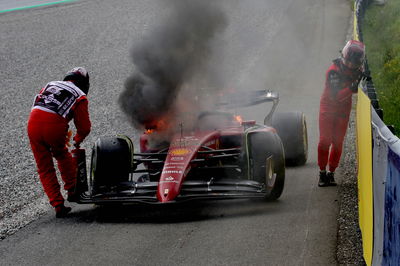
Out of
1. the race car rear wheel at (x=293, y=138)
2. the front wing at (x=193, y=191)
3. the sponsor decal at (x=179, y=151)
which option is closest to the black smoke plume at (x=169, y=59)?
→ the sponsor decal at (x=179, y=151)

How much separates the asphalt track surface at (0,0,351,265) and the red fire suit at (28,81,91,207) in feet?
1.65

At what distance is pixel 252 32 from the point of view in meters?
23.0

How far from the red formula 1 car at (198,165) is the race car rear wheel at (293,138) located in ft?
2.80

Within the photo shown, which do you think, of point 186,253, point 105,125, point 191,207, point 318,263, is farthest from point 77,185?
point 105,125

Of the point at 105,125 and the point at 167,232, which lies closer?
the point at 167,232

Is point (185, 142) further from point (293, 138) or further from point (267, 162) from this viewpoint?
point (293, 138)

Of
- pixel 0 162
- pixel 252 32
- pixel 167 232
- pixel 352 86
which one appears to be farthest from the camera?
pixel 252 32

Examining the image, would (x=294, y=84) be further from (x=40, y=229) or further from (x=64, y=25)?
(x=64, y=25)

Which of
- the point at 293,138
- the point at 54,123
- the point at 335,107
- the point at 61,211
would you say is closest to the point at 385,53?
the point at 293,138

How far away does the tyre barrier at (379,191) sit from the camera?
4.72 meters

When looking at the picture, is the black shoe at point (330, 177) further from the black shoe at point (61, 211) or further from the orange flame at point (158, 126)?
the black shoe at point (61, 211)

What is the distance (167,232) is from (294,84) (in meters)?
9.79

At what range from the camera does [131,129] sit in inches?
541

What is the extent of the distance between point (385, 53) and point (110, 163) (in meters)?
10.1
